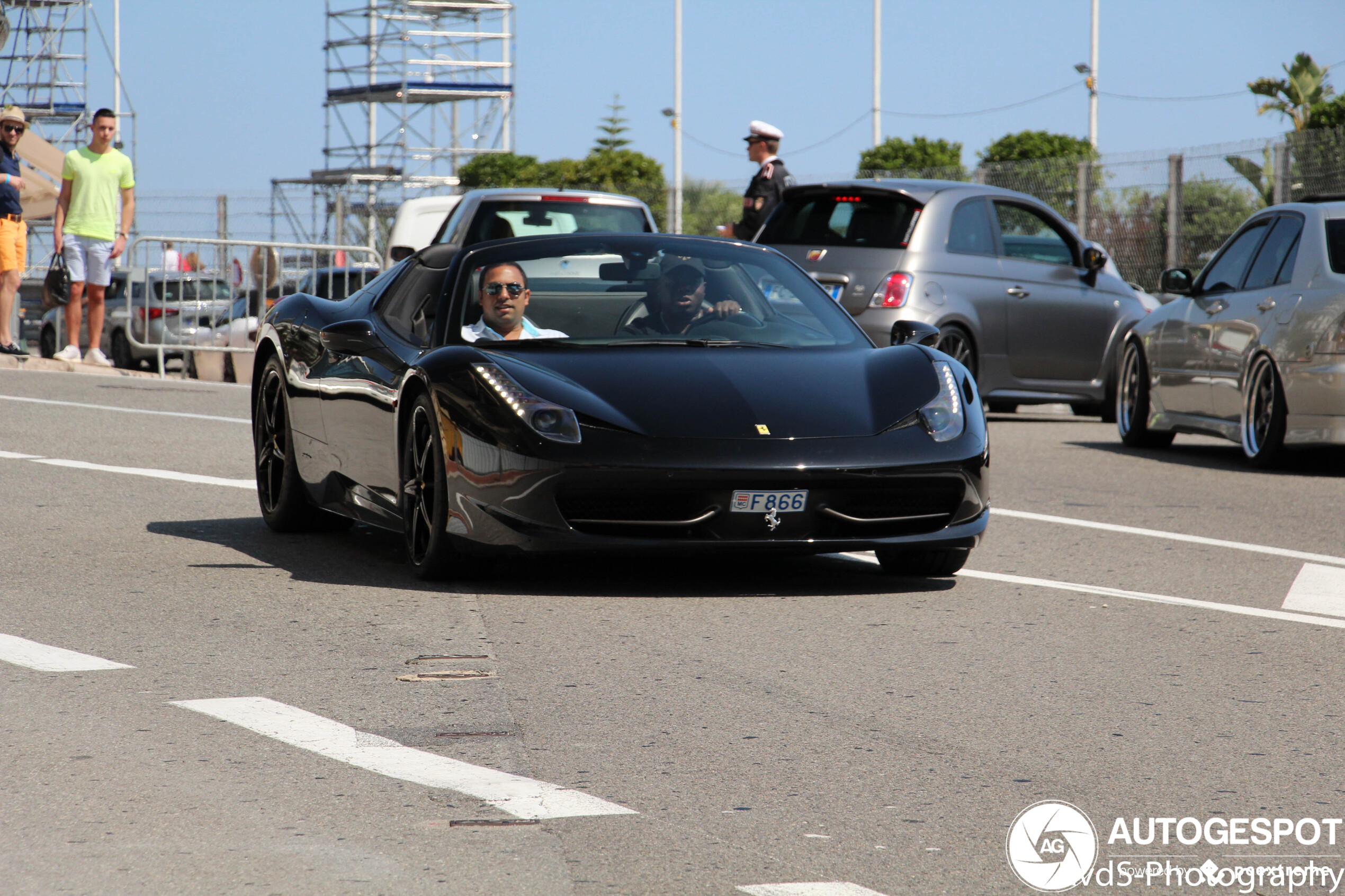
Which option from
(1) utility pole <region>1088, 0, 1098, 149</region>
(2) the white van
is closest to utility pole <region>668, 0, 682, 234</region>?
(1) utility pole <region>1088, 0, 1098, 149</region>

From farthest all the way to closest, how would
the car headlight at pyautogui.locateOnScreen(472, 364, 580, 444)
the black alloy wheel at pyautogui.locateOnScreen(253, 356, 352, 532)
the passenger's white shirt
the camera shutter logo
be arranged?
the black alloy wheel at pyautogui.locateOnScreen(253, 356, 352, 532) → the passenger's white shirt → the car headlight at pyautogui.locateOnScreen(472, 364, 580, 444) → the camera shutter logo

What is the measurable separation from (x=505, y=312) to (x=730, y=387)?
1054 mm

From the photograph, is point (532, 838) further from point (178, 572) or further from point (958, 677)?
point (178, 572)

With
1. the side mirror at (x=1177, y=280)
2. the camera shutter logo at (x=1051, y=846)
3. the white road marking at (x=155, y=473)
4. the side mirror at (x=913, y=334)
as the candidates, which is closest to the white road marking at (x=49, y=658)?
the camera shutter logo at (x=1051, y=846)

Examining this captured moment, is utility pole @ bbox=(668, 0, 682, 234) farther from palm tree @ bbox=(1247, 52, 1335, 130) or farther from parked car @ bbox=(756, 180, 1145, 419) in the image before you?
parked car @ bbox=(756, 180, 1145, 419)

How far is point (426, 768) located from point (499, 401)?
7.93ft

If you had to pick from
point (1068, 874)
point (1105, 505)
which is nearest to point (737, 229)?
point (1105, 505)

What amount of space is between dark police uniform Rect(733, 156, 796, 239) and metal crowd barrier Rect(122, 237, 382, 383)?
5631 millimetres

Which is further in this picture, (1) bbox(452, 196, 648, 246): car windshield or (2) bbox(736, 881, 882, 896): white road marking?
(1) bbox(452, 196, 648, 246): car windshield

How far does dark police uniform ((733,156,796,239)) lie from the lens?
15.8 m

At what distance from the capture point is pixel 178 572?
7039mm

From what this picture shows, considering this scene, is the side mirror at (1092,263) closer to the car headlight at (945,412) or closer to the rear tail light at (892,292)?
the rear tail light at (892,292)

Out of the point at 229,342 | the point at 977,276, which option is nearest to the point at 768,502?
the point at 977,276

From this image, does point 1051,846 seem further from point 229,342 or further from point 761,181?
point 229,342
